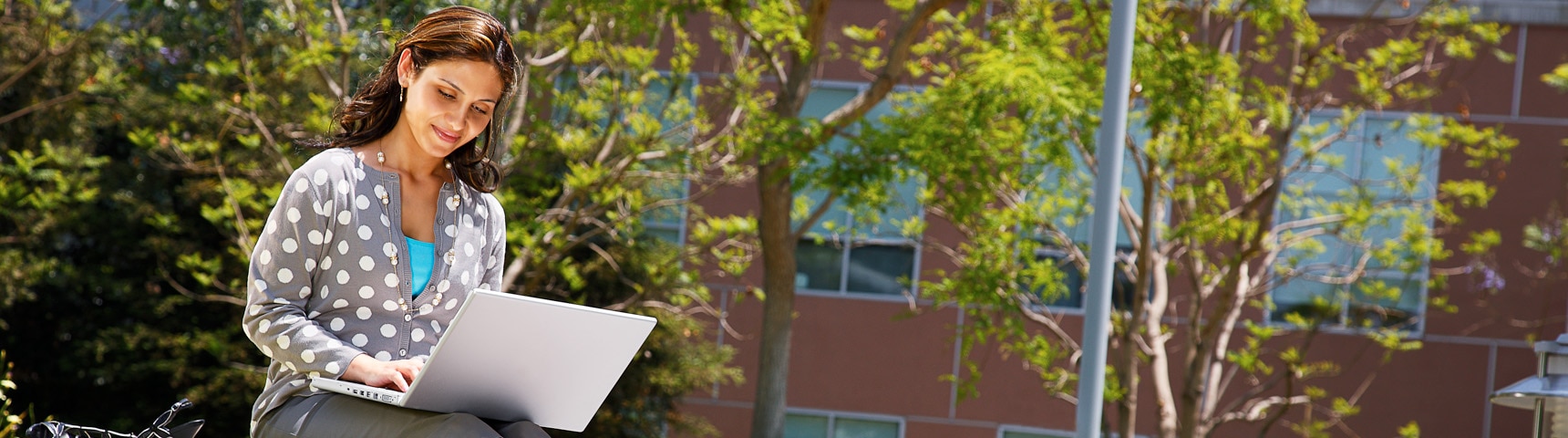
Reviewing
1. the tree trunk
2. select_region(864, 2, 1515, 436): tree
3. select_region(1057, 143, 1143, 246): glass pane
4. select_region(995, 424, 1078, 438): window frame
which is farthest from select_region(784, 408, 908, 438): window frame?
the tree trunk

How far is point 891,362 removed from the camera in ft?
37.7

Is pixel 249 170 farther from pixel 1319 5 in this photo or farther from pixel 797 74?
pixel 1319 5

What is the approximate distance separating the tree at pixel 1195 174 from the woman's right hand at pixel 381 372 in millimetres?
4939

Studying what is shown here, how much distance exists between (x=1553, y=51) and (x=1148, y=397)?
4131mm

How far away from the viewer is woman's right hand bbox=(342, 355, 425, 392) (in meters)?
1.87

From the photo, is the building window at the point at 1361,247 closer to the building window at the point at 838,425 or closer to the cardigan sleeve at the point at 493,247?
the building window at the point at 838,425

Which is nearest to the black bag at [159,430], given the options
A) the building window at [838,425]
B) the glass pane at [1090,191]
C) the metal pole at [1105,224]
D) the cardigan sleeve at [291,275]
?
the cardigan sleeve at [291,275]

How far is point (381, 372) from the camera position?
188cm

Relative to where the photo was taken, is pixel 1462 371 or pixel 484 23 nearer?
pixel 484 23

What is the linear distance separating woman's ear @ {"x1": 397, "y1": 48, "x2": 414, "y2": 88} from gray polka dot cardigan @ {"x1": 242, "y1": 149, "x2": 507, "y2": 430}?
14cm

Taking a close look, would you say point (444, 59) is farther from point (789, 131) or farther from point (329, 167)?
point (789, 131)

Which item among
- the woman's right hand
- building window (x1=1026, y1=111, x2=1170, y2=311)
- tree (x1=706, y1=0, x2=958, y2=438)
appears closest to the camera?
the woman's right hand

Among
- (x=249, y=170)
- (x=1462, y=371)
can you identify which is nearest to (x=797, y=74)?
(x=249, y=170)

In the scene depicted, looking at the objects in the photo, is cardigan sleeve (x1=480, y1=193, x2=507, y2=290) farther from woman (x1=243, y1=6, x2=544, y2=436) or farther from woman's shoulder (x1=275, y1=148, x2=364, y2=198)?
woman's shoulder (x1=275, y1=148, x2=364, y2=198)
